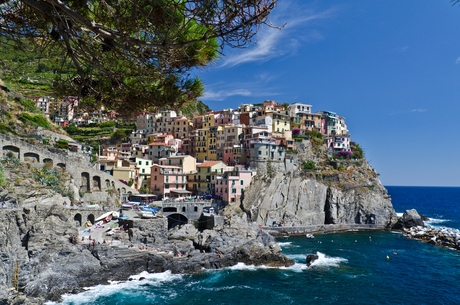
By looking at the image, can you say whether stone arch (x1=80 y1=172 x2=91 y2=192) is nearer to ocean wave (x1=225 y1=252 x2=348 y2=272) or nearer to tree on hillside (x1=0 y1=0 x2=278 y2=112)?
ocean wave (x1=225 y1=252 x2=348 y2=272)

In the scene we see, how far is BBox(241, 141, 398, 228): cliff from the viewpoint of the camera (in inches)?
1944

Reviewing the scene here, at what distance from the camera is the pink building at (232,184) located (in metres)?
51.1

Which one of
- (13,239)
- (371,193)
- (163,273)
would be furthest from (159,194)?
(371,193)

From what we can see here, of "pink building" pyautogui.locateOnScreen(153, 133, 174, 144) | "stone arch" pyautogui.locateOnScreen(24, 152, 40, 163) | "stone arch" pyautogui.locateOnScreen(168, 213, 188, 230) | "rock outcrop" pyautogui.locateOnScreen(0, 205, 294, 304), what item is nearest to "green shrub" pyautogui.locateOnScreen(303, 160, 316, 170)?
"rock outcrop" pyautogui.locateOnScreen(0, 205, 294, 304)

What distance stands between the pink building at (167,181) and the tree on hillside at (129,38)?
45.9m

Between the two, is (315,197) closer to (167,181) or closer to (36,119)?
(167,181)

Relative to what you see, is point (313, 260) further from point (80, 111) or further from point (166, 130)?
point (166, 130)

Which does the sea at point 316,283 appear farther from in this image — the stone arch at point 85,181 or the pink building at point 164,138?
the pink building at point 164,138

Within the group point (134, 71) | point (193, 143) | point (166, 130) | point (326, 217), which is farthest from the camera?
point (166, 130)

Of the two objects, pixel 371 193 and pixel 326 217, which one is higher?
pixel 371 193

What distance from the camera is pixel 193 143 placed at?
68750 millimetres

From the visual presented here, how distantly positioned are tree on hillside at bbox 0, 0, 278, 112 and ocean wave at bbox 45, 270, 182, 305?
20.8 metres

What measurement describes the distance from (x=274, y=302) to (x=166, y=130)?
5935 cm

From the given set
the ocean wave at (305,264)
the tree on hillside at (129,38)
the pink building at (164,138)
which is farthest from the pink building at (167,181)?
the tree on hillside at (129,38)
